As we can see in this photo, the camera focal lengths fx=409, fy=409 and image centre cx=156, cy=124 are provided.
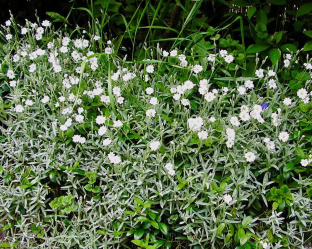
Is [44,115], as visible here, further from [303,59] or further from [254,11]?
[303,59]

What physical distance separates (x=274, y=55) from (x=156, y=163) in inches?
47.8

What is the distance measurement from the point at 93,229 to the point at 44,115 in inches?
34.1

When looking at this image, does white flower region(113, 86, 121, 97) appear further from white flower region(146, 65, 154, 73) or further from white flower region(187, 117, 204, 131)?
white flower region(187, 117, 204, 131)

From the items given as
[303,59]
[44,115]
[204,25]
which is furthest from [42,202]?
[303,59]

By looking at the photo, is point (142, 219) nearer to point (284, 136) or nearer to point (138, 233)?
point (138, 233)

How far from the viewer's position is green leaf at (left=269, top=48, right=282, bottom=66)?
2.85 m

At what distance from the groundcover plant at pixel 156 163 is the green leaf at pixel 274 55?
140mm

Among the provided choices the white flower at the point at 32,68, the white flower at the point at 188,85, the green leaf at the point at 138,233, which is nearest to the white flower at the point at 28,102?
the white flower at the point at 32,68

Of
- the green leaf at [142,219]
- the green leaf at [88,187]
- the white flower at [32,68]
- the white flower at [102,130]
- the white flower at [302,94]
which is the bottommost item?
the green leaf at [142,219]

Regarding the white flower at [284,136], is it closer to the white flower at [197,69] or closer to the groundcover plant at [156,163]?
the groundcover plant at [156,163]

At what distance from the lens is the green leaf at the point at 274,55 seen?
2849mm

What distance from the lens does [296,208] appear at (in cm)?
233

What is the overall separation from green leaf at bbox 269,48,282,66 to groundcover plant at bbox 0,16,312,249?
140mm

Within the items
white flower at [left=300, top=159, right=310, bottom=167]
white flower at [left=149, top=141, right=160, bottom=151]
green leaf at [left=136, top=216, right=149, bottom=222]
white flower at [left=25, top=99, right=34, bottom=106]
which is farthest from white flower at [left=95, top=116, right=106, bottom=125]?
white flower at [left=300, top=159, right=310, bottom=167]
